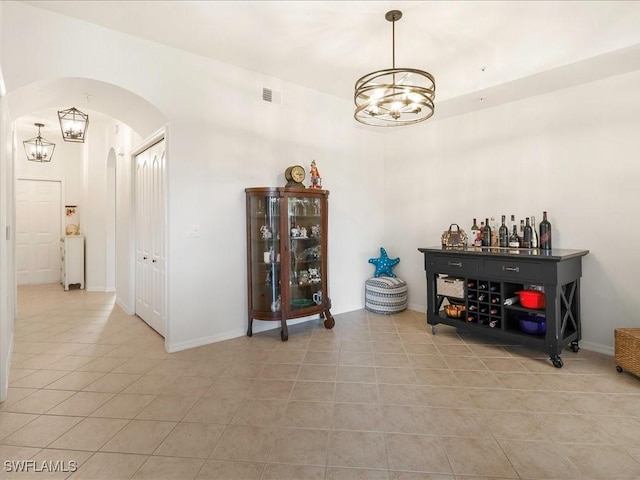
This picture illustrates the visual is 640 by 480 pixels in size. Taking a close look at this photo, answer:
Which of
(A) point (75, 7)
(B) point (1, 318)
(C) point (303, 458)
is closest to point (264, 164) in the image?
(A) point (75, 7)

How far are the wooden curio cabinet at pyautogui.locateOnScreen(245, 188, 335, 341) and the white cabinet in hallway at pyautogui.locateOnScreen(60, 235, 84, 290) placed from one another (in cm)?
489

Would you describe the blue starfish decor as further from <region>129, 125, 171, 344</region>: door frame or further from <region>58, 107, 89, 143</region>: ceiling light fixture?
<region>58, 107, 89, 143</region>: ceiling light fixture

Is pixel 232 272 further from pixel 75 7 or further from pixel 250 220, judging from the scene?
pixel 75 7

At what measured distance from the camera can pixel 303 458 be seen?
5.89 feet

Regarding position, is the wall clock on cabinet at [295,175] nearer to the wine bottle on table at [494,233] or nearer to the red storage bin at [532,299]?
the wine bottle on table at [494,233]

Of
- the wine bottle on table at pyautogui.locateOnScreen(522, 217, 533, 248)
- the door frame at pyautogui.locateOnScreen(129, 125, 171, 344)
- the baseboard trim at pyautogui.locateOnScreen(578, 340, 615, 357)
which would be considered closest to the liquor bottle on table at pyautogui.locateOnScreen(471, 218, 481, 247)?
the wine bottle on table at pyautogui.locateOnScreen(522, 217, 533, 248)

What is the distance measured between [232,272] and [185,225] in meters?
0.70

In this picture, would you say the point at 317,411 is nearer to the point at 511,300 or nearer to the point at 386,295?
the point at 511,300

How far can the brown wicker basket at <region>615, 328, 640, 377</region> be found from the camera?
2570 mm

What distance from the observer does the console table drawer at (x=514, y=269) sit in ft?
9.74

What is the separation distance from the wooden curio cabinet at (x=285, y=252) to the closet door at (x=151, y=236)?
949mm

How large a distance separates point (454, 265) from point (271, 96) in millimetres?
2765

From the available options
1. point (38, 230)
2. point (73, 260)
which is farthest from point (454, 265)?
point (38, 230)

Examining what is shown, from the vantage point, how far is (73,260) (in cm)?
662
